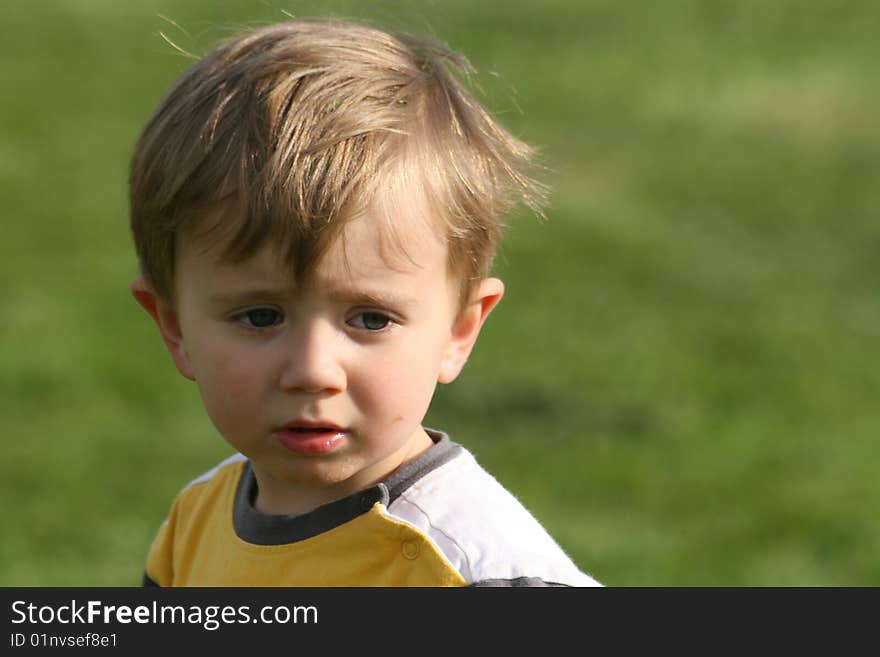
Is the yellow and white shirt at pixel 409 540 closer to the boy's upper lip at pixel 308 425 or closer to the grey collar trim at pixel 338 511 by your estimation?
the grey collar trim at pixel 338 511

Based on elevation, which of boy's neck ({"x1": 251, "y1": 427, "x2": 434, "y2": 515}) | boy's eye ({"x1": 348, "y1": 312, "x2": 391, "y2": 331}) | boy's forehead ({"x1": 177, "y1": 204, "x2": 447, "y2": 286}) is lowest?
boy's neck ({"x1": 251, "y1": 427, "x2": 434, "y2": 515})

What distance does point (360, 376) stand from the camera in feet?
9.07

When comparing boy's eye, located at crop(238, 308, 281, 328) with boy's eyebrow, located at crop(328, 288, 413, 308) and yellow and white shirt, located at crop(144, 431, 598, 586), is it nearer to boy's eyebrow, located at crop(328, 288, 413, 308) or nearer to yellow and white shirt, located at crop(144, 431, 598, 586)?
boy's eyebrow, located at crop(328, 288, 413, 308)

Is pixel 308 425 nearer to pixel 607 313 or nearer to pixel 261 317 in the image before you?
pixel 261 317

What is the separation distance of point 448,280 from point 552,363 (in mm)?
5417

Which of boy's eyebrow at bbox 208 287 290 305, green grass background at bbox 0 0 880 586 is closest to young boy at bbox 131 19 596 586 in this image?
boy's eyebrow at bbox 208 287 290 305

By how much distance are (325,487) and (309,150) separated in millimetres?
642

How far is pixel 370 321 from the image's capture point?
2777mm

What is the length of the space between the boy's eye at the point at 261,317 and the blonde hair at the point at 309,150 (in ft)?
0.30

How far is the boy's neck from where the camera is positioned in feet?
9.77

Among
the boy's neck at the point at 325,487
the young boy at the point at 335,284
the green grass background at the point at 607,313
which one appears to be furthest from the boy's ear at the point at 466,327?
the green grass background at the point at 607,313

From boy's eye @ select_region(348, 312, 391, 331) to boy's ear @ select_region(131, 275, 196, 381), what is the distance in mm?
429

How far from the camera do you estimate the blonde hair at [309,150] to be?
2732 millimetres

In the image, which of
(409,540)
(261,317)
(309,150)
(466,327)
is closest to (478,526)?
(409,540)
